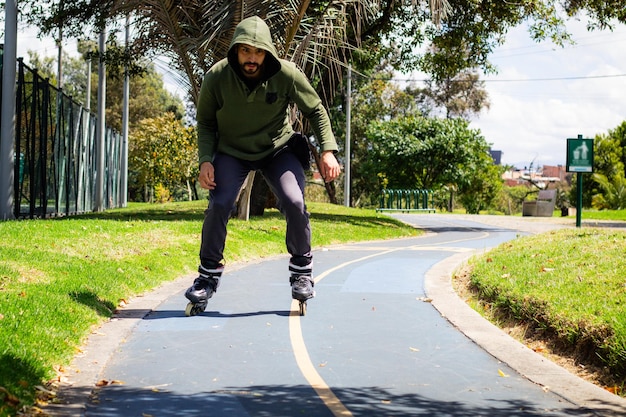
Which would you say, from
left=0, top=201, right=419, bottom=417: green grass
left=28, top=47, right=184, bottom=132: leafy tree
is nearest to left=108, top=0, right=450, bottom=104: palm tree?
left=0, top=201, right=419, bottom=417: green grass

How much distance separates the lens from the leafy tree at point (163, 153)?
155 ft

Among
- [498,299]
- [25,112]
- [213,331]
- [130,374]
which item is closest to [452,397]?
[130,374]

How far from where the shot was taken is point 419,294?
9469 mm

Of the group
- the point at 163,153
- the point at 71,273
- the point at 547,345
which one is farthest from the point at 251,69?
the point at 163,153

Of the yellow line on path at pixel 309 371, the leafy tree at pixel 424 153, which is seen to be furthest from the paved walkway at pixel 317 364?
the leafy tree at pixel 424 153

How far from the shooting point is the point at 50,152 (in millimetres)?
20422

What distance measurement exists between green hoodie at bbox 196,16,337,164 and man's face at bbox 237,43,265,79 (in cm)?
6

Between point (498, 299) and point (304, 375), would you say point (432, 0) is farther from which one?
point (304, 375)

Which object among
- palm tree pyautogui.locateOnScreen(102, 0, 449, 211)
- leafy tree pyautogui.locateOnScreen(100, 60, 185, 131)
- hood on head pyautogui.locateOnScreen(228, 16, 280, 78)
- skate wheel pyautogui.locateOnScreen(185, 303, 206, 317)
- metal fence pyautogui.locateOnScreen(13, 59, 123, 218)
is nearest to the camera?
hood on head pyautogui.locateOnScreen(228, 16, 280, 78)

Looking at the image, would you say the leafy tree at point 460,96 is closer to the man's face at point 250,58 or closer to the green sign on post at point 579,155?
the green sign on post at point 579,155

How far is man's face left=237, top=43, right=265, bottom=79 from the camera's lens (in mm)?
6633

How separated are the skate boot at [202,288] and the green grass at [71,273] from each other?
704 mm

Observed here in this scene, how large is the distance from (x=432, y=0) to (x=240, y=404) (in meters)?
13.0

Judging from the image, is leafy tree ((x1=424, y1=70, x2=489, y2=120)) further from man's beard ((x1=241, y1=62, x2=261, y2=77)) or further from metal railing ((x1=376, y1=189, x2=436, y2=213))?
man's beard ((x1=241, y1=62, x2=261, y2=77))
